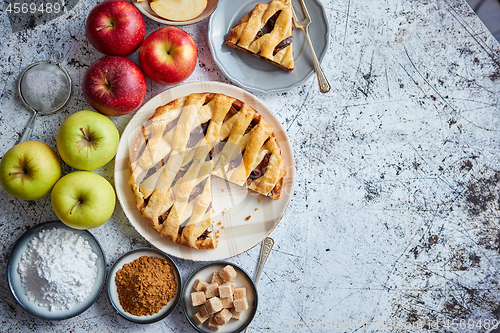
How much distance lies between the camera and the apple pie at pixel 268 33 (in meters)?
1.51

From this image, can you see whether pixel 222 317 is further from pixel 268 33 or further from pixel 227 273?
pixel 268 33

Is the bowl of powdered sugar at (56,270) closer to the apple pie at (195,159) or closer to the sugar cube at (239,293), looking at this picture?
the apple pie at (195,159)

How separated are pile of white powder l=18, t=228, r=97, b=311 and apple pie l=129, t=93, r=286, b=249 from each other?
330mm

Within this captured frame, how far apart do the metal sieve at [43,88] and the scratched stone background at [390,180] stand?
0.40 m

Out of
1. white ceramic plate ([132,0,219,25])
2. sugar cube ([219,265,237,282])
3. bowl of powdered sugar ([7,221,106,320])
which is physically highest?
white ceramic plate ([132,0,219,25])

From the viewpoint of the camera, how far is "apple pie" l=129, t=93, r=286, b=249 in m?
1.40

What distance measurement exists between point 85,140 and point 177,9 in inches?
27.1

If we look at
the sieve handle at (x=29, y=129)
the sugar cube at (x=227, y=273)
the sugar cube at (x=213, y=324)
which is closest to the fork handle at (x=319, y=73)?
the sugar cube at (x=227, y=273)

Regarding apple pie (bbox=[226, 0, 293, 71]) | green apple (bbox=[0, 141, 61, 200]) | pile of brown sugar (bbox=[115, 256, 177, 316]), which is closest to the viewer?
green apple (bbox=[0, 141, 61, 200])

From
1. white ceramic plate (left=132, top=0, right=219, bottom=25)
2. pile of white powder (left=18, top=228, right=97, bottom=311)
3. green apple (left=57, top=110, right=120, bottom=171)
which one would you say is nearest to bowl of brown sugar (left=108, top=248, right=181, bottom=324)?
pile of white powder (left=18, top=228, right=97, bottom=311)

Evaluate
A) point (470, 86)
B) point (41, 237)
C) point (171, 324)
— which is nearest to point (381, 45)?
point (470, 86)

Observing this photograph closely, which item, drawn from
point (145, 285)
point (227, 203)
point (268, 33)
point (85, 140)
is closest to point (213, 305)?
point (145, 285)

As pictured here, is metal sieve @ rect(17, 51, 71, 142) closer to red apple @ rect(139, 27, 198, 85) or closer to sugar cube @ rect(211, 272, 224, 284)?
red apple @ rect(139, 27, 198, 85)

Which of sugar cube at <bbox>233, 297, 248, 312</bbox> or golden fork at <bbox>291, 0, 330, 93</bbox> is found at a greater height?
golden fork at <bbox>291, 0, 330, 93</bbox>
